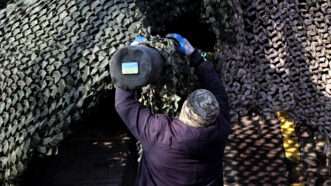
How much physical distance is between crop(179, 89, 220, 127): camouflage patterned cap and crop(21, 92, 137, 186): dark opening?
63.3 inches

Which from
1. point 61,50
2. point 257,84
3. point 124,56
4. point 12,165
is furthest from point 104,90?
point 257,84

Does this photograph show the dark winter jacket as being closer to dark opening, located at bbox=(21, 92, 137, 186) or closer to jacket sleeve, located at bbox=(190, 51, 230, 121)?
jacket sleeve, located at bbox=(190, 51, 230, 121)

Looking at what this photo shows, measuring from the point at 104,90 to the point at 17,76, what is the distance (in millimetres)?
619

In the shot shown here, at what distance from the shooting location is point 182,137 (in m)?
2.34

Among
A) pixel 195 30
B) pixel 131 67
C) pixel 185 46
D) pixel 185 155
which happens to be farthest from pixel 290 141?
pixel 131 67

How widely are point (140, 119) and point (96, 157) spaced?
1.82 m

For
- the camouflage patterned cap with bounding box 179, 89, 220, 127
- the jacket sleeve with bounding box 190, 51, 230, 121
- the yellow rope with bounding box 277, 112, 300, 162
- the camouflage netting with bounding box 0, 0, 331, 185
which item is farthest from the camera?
the yellow rope with bounding box 277, 112, 300, 162

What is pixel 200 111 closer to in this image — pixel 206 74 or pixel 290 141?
pixel 206 74

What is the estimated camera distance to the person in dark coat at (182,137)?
91.9 inches

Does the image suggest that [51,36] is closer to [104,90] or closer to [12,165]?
[104,90]

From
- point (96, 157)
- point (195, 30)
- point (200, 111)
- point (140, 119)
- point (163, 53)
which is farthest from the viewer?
point (195, 30)

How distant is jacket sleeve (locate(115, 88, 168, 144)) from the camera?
7.88 feet

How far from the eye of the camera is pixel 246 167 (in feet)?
12.7

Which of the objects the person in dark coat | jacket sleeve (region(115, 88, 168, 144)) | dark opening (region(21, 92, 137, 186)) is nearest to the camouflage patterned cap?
the person in dark coat
